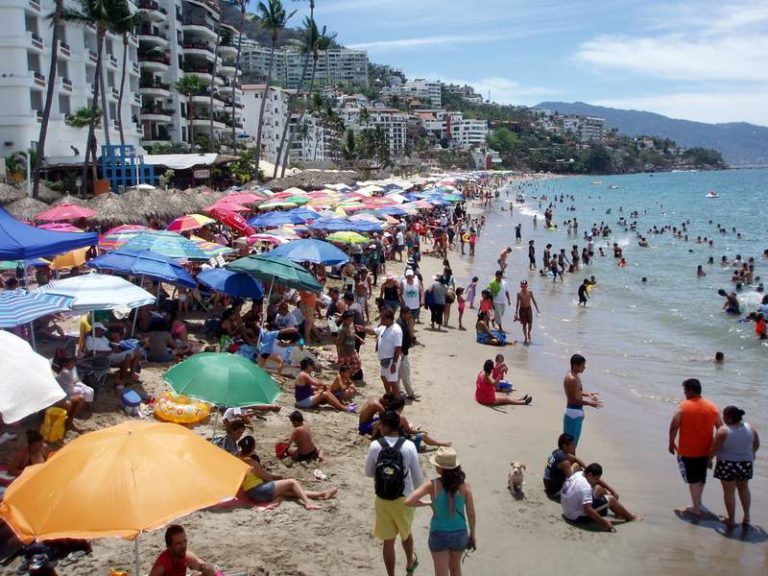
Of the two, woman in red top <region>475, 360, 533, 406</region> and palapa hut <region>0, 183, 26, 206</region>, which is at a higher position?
palapa hut <region>0, 183, 26, 206</region>

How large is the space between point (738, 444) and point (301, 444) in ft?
14.3

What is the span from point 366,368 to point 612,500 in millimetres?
5546

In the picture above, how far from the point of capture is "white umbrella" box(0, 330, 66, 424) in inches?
215

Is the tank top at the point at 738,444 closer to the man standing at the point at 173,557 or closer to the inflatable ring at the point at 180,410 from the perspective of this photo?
the man standing at the point at 173,557

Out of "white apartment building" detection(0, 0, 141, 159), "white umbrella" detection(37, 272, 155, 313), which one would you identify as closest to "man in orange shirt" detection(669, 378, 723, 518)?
"white umbrella" detection(37, 272, 155, 313)

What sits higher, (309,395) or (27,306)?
(27,306)

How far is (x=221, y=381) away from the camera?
6.83 metres

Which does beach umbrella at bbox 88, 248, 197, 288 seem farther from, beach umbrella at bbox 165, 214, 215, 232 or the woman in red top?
beach umbrella at bbox 165, 214, 215, 232

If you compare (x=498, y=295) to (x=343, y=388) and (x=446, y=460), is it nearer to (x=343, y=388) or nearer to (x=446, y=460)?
(x=343, y=388)

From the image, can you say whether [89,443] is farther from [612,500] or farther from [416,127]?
[416,127]

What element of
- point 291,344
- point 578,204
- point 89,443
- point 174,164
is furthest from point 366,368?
point 578,204

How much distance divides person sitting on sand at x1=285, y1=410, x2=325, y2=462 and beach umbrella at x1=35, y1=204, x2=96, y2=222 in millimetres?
13949

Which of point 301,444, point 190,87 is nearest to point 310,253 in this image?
point 301,444

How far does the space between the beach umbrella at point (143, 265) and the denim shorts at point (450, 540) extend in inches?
277
